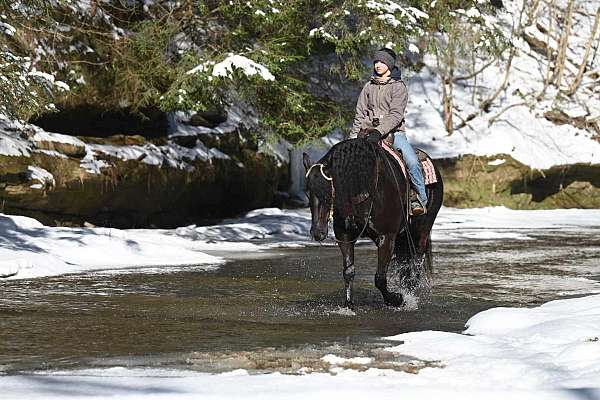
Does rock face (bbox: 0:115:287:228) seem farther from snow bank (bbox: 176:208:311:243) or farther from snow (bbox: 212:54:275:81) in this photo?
snow (bbox: 212:54:275:81)

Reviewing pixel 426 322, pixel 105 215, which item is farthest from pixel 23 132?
pixel 426 322

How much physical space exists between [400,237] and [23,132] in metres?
11.7

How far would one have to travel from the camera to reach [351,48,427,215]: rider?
1033 cm

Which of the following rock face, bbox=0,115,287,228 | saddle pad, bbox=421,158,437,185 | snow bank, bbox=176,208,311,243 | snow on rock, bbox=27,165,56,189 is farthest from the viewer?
snow bank, bbox=176,208,311,243

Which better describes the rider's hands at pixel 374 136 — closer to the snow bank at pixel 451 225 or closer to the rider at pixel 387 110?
the rider at pixel 387 110

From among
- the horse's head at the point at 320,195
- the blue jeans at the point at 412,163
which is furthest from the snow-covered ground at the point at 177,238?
the blue jeans at the point at 412,163

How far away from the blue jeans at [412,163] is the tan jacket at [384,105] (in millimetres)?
107

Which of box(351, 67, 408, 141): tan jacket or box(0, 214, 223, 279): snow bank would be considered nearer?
box(351, 67, 408, 141): tan jacket

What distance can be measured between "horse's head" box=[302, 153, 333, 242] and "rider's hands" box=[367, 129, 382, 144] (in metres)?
0.66

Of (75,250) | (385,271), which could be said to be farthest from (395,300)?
(75,250)

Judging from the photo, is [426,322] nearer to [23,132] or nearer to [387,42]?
[387,42]

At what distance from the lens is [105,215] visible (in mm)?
22297

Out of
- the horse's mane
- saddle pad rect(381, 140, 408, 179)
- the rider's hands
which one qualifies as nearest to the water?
the horse's mane

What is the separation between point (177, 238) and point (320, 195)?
10.6 meters
